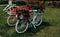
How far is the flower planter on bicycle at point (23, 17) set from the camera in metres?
9.16

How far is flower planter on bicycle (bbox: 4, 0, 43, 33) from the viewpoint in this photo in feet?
→ 30.1

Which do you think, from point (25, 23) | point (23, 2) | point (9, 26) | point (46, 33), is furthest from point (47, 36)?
point (23, 2)

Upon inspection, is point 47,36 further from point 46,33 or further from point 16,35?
point 16,35

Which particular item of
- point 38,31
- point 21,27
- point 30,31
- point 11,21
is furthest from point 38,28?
point 11,21

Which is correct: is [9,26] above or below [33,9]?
below

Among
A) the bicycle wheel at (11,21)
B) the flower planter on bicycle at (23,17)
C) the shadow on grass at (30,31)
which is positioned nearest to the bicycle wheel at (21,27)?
the flower planter on bicycle at (23,17)

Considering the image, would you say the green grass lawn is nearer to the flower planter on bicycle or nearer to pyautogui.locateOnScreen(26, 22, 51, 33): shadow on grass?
pyautogui.locateOnScreen(26, 22, 51, 33): shadow on grass

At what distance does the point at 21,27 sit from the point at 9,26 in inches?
32.6

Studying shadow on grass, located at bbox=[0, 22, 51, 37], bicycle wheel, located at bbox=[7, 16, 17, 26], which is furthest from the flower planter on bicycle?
shadow on grass, located at bbox=[0, 22, 51, 37]

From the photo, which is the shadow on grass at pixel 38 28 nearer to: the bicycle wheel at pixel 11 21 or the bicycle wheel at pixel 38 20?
the bicycle wheel at pixel 38 20

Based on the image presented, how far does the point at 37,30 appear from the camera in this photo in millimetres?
10047

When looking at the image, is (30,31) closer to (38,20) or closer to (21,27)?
(21,27)

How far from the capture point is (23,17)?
30.5ft

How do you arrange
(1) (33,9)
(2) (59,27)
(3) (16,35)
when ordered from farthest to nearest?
(2) (59,27)
(1) (33,9)
(3) (16,35)
